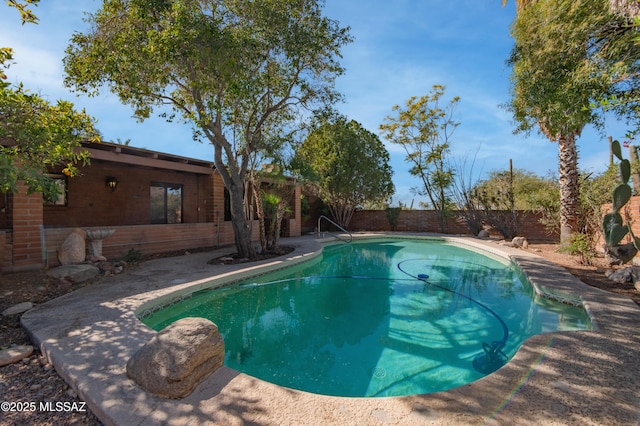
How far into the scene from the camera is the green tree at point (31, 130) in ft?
11.8

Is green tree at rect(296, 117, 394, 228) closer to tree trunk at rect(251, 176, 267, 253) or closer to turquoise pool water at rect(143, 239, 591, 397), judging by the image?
tree trunk at rect(251, 176, 267, 253)

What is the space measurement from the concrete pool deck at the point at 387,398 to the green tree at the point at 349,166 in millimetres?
14298

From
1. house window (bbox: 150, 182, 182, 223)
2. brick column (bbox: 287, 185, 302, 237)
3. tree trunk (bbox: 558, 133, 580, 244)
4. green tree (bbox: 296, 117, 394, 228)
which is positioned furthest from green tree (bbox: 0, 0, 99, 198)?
green tree (bbox: 296, 117, 394, 228)

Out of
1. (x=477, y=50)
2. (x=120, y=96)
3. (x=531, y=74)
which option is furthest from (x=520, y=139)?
(x=120, y=96)

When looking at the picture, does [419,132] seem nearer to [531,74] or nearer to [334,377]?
[531,74]

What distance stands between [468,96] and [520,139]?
9042 millimetres

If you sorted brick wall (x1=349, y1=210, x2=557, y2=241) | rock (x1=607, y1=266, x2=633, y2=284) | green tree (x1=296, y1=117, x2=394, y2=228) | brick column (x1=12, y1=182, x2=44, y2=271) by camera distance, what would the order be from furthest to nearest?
green tree (x1=296, y1=117, x2=394, y2=228), brick wall (x1=349, y1=210, x2=557, y2=241), brick column (x1=12, y1=182, x2=44, y2=271), rock (x1=607, y1=266, x2=633, y2=284)

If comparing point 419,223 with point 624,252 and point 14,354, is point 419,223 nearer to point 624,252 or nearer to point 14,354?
point 624,252

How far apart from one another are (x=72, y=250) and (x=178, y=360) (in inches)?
255

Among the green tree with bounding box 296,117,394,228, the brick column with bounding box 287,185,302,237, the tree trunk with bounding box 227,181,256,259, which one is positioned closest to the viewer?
A: the tree trunk with bounding box 227,181,256,259

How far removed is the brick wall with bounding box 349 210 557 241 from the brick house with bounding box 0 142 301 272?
30.5 ft

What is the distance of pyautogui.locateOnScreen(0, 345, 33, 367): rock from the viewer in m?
3.11

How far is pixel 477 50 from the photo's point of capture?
1002 cm

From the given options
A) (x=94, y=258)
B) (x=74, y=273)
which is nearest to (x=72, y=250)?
(x=94, y=258)
